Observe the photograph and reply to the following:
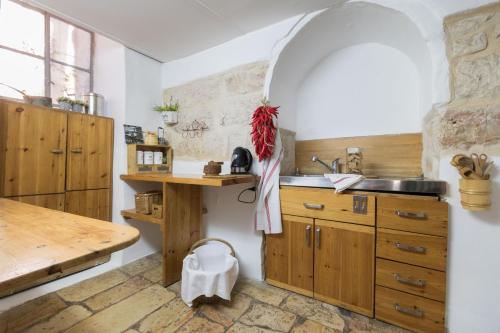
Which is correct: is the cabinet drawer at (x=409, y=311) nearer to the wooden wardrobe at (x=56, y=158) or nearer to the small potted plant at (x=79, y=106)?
the wooden wardrobe at (x=56, y=158)

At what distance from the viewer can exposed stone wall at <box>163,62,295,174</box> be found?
6.62ft

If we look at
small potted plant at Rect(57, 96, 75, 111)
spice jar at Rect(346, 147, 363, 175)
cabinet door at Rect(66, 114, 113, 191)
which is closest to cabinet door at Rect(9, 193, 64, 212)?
cabinet door at Rect(66, 114, 113, 191)

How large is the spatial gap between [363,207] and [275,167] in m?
0.68

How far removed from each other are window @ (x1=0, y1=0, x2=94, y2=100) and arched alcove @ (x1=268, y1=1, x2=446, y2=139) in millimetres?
2085

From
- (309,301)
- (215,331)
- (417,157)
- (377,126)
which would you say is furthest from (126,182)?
(417,157)

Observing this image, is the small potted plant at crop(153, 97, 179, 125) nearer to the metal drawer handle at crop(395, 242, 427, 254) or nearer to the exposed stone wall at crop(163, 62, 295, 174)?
the exposed stone wall at crop(163, 62, 295, 174)

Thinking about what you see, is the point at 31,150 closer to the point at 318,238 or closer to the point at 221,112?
the point at 221,112

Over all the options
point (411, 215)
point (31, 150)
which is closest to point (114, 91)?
point (31, 150)

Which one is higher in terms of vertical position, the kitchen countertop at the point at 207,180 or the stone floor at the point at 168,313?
the kitchen countertop at the point at 207,180

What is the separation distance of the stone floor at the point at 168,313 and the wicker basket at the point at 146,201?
62cm

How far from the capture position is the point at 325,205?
1.61 m

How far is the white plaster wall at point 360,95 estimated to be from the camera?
71.5 inches

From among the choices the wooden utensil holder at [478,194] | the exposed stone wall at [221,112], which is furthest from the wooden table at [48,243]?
the wooden utensil holder at [478,194]

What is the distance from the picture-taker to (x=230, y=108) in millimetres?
2137
